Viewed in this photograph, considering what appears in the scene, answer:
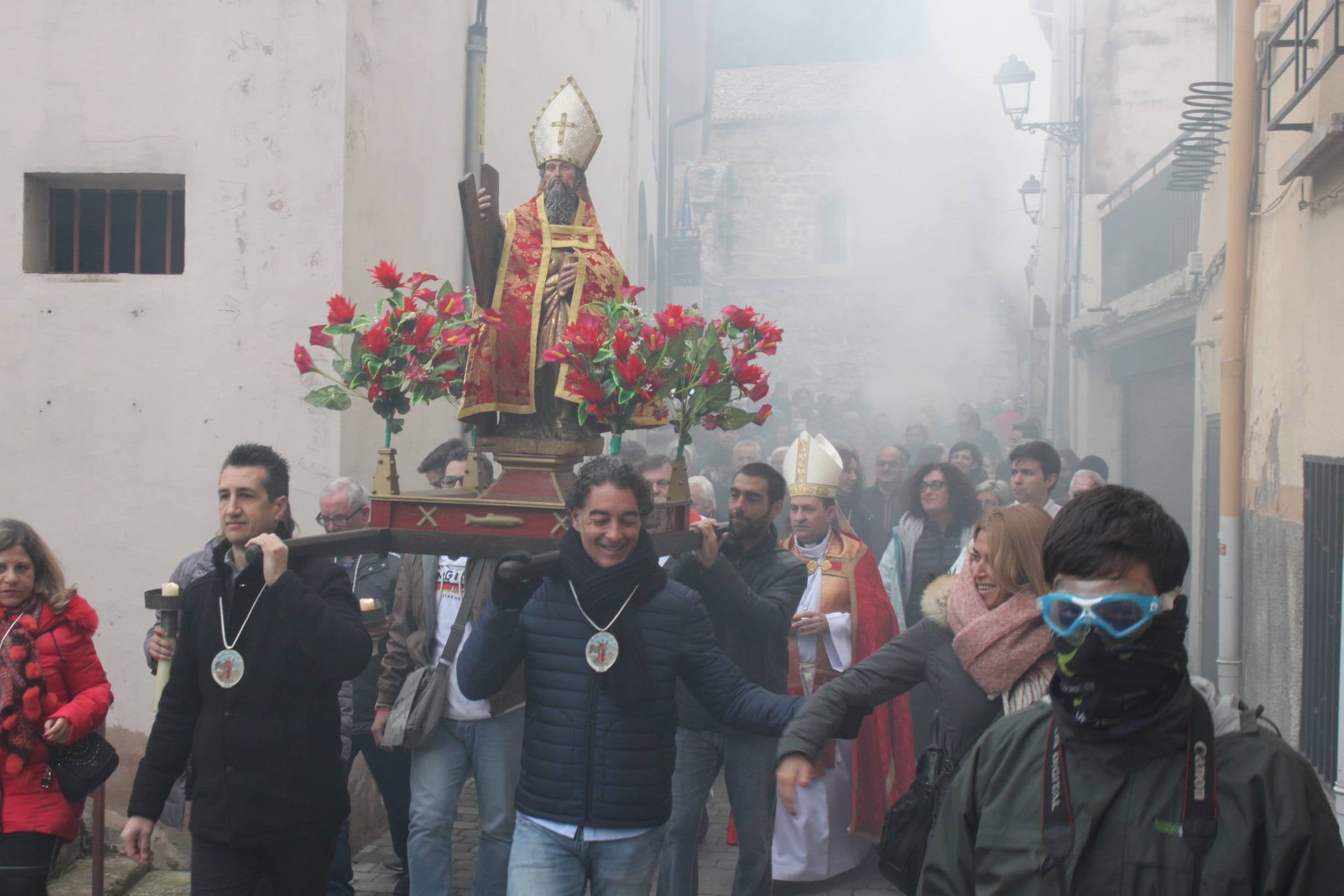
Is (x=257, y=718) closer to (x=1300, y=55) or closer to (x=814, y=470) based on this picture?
(x=814, y=470)

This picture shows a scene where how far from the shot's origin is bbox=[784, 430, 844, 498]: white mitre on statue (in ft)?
20.7

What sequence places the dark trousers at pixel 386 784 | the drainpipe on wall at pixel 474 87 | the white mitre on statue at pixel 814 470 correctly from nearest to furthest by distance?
1. the dark trousers at pixel 386 784
2. the white mitre on statue at pixel 814 470
3. the drainpipe on wall at pixel 474 87

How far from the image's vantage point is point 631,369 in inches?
170

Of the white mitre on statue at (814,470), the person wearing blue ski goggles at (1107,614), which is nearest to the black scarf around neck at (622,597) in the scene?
the person wearing blue ski goggles at (1107,614)

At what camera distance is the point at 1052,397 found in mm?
21219

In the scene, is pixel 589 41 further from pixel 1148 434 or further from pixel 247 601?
pixel 247 601

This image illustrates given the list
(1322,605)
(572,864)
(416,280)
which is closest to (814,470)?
(416,280)

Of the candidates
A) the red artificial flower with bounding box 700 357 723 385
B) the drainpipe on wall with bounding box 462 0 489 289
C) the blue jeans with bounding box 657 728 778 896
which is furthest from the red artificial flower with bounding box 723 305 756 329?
→ the drainpipe on wall with bounding box 462 0 489 289

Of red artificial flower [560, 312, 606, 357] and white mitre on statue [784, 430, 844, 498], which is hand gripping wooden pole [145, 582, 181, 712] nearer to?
red artificial flower [560, 312, 606, 357]

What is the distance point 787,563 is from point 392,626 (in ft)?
5.15

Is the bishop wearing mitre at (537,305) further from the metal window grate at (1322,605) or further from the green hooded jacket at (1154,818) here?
the metal window grate at (1322,605)

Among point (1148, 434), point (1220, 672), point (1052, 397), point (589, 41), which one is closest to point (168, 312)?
point (1220, 672)

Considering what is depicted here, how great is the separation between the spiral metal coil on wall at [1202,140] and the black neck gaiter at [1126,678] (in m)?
7.93

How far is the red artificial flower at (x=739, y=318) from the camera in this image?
4.54 metres
